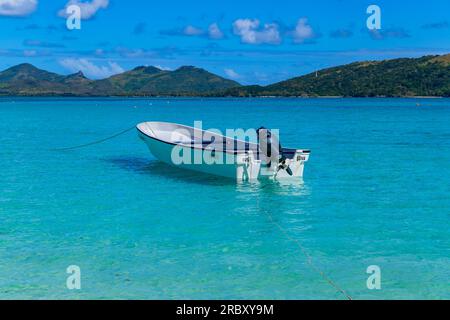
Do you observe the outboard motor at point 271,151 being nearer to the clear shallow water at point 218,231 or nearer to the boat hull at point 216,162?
the boat hull at point 216,162

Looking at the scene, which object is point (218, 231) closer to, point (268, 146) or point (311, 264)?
point (311, 264)

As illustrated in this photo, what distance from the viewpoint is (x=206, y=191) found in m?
18.8

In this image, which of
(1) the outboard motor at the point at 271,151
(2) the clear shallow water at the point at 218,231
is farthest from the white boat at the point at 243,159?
(2) the clear shallow water at the point at 218,231

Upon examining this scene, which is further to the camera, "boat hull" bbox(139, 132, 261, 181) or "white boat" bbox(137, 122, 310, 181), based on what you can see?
"boat hull" bbox(139, 132, 261, 181)

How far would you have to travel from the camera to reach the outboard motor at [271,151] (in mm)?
19016

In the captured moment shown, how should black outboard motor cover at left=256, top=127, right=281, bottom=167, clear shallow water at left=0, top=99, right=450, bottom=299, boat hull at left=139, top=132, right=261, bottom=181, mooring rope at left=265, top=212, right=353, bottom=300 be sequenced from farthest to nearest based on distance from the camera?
boat hull at left=139, top=132, right=261, bottom=181
black outboard motor cover at left=256, top=127, right=281, bottom=167
clear shallow water at left=0, top=99, right=450, bottom=299
mooring rope at left=265, top=212, right=353, bottom=300

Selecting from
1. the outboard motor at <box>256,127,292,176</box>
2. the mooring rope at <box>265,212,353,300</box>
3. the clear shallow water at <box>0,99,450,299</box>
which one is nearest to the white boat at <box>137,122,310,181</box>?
the outboard motor at <box>256,127,292,176</box>

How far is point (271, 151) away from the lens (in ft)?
63.0

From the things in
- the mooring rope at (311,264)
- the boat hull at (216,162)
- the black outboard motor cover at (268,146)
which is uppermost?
the black outboard motor cover at (268,146)

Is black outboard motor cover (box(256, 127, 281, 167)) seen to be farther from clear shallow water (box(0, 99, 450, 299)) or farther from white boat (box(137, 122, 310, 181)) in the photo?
clear shallow water (box(0, 99, 450, 299))

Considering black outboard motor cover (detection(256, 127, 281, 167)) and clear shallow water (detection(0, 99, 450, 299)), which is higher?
black outboard motor cover (detection(256, 127, 281, 167))

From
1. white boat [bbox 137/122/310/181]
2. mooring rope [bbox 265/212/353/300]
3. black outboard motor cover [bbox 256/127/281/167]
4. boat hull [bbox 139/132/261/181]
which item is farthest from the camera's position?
A: boat hull [bbox 139/132/261/181]

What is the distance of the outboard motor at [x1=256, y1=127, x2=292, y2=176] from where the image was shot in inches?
749

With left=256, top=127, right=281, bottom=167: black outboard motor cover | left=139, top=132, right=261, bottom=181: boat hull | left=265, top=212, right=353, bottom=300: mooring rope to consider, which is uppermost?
left=256, top=127, right=281, bottom=167: black outboard motor cover
